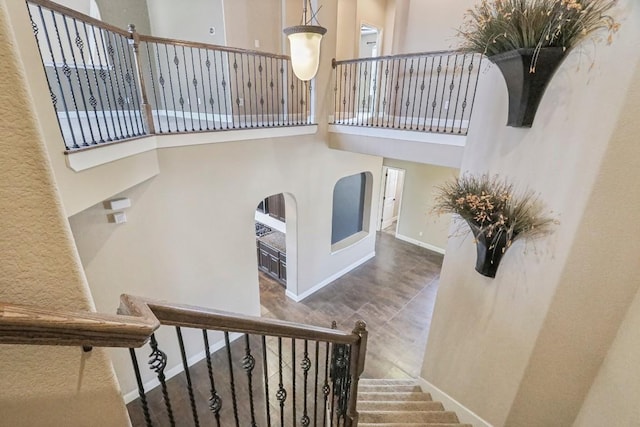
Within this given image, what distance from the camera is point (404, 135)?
4297mm

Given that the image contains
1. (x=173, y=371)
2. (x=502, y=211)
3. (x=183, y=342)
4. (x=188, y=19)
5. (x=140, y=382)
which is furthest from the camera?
(x=188, y=19)

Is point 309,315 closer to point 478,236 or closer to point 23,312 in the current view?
point 478,236

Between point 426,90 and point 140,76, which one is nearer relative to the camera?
point 140,76

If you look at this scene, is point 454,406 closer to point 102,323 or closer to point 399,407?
point 399,407

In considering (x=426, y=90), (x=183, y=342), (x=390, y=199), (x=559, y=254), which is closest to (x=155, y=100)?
(x=183, y=342)

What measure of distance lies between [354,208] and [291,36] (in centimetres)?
453

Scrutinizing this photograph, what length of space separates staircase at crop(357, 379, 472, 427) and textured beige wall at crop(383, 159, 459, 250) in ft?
15.1

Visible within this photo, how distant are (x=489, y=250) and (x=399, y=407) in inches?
76.4

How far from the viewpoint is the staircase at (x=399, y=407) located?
2758 millimetres

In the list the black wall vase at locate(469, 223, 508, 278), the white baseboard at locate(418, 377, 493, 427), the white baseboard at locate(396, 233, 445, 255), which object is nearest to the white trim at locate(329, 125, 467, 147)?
the black wall vase at locate(469, 223, 508, 278)

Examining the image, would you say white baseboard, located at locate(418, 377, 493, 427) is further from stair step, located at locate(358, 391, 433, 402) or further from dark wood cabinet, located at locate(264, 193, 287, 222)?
dark wood cabinet, located at locate(264, 193, 287, 222)

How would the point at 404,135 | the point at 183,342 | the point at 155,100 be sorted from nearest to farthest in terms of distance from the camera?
the point at 183,342, the point at 155,100, the point at 404,135

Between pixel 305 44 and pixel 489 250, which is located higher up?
pixel 305 44

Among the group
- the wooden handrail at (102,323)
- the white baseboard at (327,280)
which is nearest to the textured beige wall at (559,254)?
the wooden handrail at (102,323)
